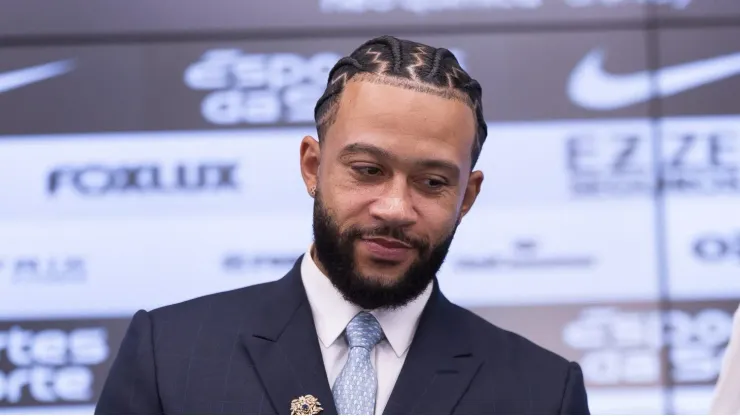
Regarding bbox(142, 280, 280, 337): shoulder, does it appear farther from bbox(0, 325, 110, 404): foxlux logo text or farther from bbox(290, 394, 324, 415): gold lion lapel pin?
bbox(0, 325, 110, 404): foxlux logo text

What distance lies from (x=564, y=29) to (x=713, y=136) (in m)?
0.66

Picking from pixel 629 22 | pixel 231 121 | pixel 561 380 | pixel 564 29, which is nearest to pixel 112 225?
pixel 231 121

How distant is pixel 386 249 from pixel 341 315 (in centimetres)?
17

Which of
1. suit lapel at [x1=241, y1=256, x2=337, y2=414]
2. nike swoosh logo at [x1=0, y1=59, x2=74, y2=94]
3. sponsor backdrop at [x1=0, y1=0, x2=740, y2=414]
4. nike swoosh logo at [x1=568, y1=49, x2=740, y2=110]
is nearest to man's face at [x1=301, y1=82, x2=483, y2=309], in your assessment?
suit lapel at [x1=241, y1=256, x2=337, y2=414]

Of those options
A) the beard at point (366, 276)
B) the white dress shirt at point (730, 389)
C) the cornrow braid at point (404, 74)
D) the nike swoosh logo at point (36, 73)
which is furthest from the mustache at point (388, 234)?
the nike swoosh logo at point (36, 73)

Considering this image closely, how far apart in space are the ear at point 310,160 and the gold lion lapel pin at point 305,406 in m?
0.40

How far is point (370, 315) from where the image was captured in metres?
1.79

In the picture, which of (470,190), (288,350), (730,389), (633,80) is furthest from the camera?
(633,80)

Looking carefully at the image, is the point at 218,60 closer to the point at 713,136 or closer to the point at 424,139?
the point at 713,136

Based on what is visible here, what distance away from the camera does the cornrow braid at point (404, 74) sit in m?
1.77

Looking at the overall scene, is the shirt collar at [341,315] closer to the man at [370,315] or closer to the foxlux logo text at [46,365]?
the man at [370,315]

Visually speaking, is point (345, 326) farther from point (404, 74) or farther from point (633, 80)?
point (633, 80)

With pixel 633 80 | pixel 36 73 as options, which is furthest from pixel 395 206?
pixel 36 73

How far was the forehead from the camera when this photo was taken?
1689 mm
